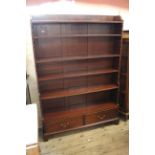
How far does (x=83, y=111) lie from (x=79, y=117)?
14 cm

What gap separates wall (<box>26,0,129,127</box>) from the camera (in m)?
2.47

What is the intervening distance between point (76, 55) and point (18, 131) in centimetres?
233

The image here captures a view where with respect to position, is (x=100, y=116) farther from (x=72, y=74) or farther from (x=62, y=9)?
(x=62, y=9)

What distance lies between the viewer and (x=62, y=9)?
2602 mm

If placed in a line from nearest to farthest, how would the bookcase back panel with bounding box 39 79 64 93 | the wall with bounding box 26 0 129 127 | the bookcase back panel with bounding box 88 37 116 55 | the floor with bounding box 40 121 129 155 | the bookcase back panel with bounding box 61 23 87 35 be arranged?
the floor with bounding box 40 121 129 155 < the wall with bounding box 26 0 129 127 < the bookcase back panel with bounding box 61 23 87 35 < the bookcase back panel with bounding box 39 79 64 93 < the bookcase back panel with bounding box 88 37 116 55

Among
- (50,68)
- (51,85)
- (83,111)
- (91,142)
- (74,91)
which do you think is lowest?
(91,142)

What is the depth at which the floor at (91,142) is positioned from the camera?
2.33m

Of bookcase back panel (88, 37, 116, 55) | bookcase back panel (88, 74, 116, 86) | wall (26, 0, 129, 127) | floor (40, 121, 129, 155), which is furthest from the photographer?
bookcase back panel (88, 74, 116, 86)

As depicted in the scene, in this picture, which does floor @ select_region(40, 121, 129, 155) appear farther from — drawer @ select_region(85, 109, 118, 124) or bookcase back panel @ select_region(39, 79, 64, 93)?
bookcase back panel @ select_region(39, 79, 64, 93)

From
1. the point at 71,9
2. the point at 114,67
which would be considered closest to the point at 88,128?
the point at 114,67

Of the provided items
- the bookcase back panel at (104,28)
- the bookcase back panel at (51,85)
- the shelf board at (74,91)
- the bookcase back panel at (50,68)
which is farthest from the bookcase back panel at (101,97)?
the bookcase back panel at (104,28)

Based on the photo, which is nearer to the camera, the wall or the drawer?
the wall

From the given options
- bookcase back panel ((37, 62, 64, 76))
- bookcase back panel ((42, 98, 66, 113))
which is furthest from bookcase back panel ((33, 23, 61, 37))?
bookcase back panel ((42, 98, 66, 113))

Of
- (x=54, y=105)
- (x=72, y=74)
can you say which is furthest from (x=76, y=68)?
(x=54, y=105)
